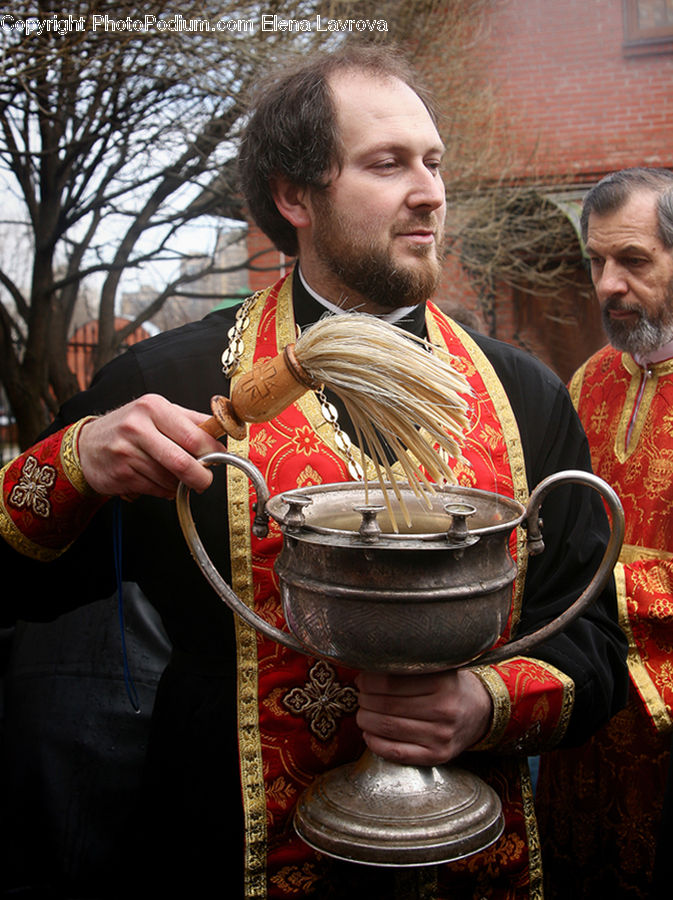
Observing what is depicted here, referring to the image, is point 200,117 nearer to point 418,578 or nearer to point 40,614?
point 40,614

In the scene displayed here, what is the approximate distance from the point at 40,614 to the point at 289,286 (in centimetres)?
94

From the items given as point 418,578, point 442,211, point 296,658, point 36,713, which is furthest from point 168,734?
point 36,713

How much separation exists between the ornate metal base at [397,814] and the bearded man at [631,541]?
49.8 inches

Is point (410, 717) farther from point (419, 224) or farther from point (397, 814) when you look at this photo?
point (419, 224)

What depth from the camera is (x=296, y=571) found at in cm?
121

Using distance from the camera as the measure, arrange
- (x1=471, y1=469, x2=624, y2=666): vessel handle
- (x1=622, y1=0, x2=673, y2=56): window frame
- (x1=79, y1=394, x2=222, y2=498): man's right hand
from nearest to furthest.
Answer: (x1=471, y1=469, x2=624, y2=666): vessel handle → (x1=79, y1=394, x2=222, y2=498): man's right hand → (x1=622, y1=0, x2=673, y2=56): window frame

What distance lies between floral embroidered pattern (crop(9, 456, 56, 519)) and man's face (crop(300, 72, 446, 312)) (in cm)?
76

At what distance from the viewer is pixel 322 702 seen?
1.60 meters

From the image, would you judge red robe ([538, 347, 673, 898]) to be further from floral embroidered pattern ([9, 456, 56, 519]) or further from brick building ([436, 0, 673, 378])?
brick building ([436, 0, 673, 378])

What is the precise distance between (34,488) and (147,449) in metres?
0.40

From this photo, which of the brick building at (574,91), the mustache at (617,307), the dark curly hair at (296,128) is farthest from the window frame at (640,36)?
the dark curly hair at (296,128)

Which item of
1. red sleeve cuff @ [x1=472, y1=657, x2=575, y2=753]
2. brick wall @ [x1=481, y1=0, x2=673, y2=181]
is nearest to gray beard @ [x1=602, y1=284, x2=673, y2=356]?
red sleeve cuff @ [x1=472, y1=657, x2=575, y2=753]

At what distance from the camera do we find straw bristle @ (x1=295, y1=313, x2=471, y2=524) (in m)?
1.18

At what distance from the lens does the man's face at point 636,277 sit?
Result: 9.31ft
